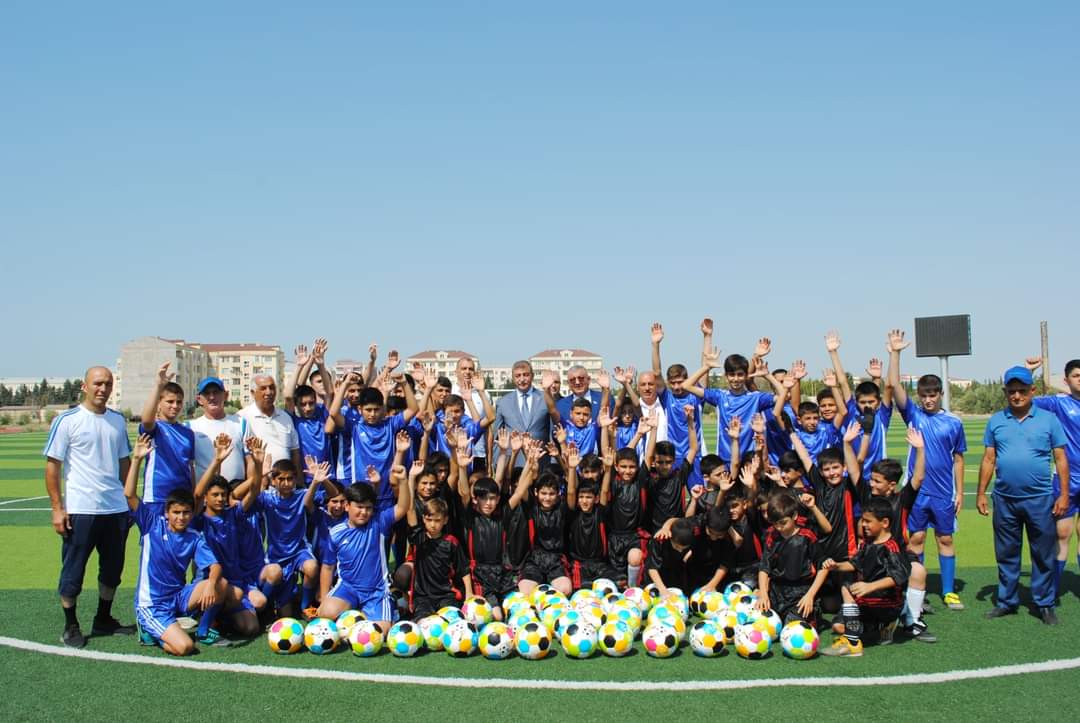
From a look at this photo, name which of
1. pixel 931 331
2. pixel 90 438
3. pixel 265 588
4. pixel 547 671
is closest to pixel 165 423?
pixel 90 438

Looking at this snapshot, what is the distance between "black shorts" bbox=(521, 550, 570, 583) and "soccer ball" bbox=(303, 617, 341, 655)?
186 centimetres

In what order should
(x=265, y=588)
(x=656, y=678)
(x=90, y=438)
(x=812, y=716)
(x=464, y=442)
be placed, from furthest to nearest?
(x=464, y=442) < (x=265, y=588) < (x=90, y=438) < (x=656, y=678) < (x=812, y=716)

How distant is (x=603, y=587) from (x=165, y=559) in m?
3.65

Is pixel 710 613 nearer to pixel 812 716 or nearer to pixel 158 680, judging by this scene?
pixel 812 716

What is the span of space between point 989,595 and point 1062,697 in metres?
2.98

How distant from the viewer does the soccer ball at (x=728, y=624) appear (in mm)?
6416

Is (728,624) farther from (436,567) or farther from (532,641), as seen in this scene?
(436,567)

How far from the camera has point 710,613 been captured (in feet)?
23.2

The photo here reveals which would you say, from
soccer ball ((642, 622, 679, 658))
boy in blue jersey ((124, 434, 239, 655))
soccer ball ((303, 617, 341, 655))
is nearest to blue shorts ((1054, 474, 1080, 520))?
soccer ball ((642, 622, 679, 658))

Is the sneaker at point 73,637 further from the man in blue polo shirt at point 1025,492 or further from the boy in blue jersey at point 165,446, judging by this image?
the man in blue polo shirt at point 1025,492

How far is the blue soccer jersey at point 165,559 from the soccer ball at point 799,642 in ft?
14.5

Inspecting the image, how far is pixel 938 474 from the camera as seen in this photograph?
771cm

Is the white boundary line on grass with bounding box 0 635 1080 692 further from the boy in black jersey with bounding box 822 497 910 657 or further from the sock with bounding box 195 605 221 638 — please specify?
the boy in black jersey with bounding box 822 497 910 657

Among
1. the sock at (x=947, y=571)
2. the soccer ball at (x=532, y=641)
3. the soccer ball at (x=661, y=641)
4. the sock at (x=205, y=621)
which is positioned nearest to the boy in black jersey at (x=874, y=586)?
the soccer ball at (x=661, y=641)
